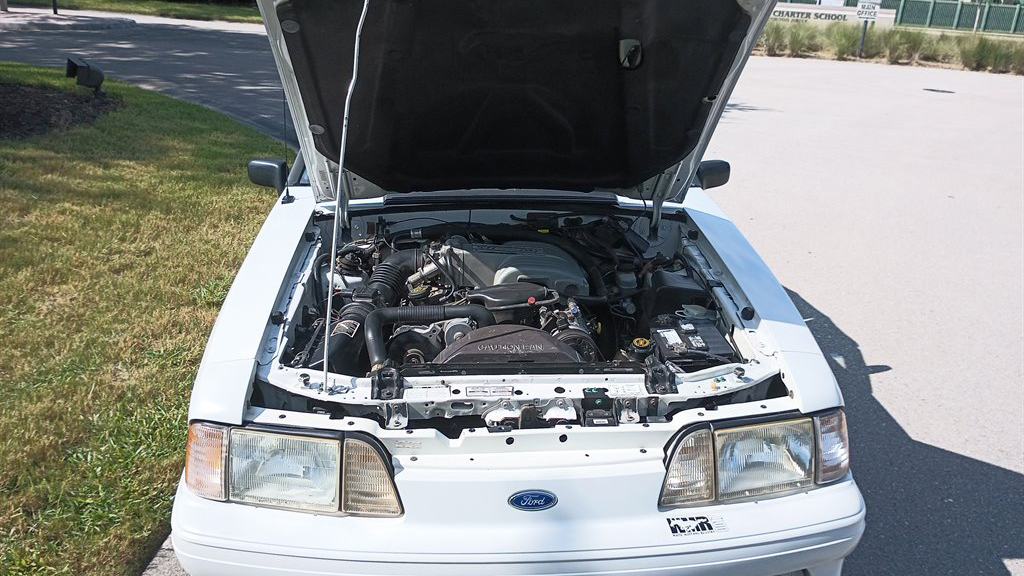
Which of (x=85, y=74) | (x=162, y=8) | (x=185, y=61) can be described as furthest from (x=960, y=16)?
(x=85, y=74)

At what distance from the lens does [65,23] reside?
16438 mm

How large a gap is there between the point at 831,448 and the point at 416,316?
4.79 ft

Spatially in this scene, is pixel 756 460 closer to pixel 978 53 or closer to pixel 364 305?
pixel 364 305

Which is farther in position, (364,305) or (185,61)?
(185,61)

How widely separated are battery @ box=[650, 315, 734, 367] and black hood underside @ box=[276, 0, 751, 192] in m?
0.84

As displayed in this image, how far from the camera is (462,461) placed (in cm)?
207

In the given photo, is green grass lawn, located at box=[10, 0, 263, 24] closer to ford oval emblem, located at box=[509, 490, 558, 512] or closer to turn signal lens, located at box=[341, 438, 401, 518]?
turn signal lens, located at box=[341, 438, 401, 518]

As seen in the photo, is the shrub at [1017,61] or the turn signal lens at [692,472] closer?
the turn signal lens at [692,472]

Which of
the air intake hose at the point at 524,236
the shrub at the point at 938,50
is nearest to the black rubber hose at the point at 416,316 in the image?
the air intake hose at the point at 524,236

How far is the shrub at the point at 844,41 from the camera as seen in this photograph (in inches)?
870

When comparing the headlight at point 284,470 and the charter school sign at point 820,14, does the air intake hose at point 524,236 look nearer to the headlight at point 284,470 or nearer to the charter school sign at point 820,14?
the headlight at point 284,470

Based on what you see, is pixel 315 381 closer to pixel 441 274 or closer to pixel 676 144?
pixel 441 274

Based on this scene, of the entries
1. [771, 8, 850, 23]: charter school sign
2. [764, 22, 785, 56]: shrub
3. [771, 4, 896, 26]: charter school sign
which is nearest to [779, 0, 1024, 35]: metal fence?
[771, 4, 896, 26]: charter school sign

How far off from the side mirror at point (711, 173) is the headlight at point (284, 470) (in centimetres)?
257
